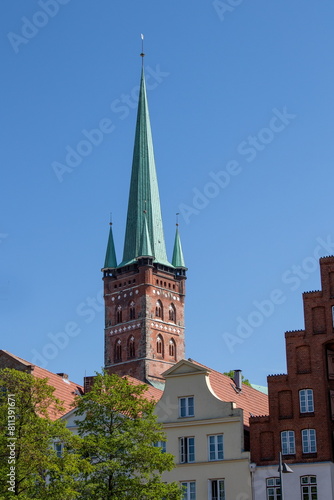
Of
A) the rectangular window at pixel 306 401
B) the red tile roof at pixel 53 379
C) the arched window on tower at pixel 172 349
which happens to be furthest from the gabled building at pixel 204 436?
the arched window on tower at pixel 172 349

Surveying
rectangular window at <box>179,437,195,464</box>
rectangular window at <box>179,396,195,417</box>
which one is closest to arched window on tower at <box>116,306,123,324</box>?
rectangular window at <box>179,396,195,417</box>

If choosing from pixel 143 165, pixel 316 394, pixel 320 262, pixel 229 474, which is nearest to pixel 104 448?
pixel 229 474

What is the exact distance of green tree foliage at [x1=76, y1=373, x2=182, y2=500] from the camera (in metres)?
52.8

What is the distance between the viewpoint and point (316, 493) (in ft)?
194

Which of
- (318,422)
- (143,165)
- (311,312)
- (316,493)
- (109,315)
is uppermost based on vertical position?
(143,165)

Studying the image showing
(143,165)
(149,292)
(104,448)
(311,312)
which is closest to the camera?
(104,448)

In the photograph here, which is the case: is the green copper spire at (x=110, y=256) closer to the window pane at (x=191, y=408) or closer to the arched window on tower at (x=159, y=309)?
the arched window on tower at (x=159, y=309)

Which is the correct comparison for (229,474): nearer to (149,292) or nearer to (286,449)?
(286,449)

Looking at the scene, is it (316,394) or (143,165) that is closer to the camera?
(316,394)

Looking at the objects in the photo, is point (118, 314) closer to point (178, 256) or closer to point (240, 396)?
point (178, 256)

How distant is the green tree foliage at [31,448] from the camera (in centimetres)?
4953

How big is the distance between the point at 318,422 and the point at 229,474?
20.7 feet

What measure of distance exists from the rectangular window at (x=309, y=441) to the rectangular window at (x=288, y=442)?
0.68 meters

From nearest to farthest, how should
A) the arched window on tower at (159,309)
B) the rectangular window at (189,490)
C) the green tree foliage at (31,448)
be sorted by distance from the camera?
the green tree foliage at (31,448), the rectangular window at (189,490), the arched window on tower at (159,309)
